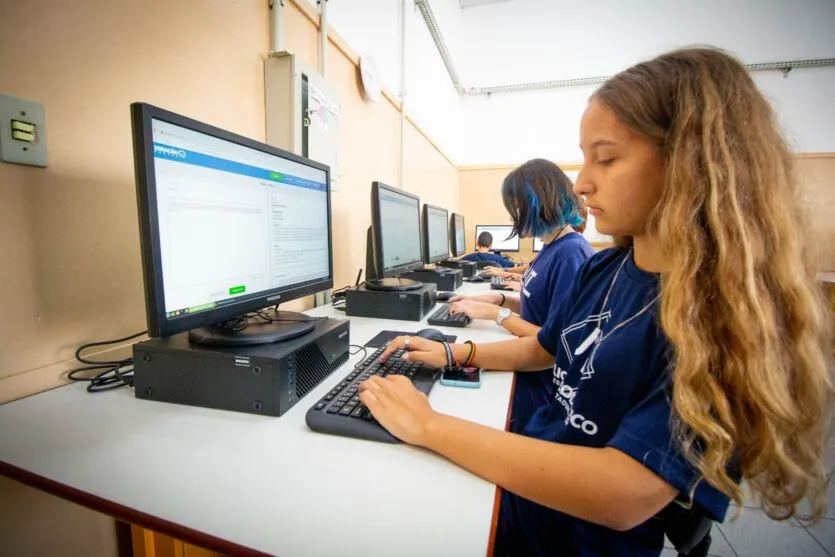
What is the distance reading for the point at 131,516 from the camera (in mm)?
417

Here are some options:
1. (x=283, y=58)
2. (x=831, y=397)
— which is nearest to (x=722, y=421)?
(x=831, y=397)

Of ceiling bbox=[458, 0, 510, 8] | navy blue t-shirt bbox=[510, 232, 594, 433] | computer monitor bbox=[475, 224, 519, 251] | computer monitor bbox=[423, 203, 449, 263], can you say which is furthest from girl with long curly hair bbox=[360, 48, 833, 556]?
ceiling bbox=[458, 0, 510, 8]

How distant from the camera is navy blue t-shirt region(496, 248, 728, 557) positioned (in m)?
0.45

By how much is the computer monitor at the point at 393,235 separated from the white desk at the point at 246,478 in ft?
2.36

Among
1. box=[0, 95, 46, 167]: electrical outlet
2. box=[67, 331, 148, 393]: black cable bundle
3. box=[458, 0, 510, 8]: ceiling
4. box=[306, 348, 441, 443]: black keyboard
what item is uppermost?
box=[458, 0, 510, 8]: ceiling

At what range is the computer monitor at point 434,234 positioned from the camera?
1966 millimetres

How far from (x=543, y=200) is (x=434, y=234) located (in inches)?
36.0

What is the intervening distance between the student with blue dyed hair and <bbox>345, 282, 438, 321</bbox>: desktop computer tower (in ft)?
0.40

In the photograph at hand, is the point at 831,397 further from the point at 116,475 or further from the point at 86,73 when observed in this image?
the point at 86,73

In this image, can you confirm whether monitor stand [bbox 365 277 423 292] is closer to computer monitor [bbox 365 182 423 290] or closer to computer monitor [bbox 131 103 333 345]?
computer monitor [bbox 365 182 423 290]

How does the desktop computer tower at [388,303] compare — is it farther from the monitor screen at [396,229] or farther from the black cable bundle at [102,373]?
the black cable bundle at [102,373]

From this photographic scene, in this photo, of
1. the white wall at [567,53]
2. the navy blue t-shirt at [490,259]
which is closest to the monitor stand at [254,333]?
the white wall at [567,53]

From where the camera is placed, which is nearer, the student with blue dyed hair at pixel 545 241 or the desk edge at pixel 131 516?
the desk edge at pixel 131 516

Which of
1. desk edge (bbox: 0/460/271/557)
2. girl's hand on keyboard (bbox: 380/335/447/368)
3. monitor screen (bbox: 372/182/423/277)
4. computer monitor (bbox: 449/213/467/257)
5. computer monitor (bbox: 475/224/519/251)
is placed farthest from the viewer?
computer monitor (bbox: 475/224/519/251)
